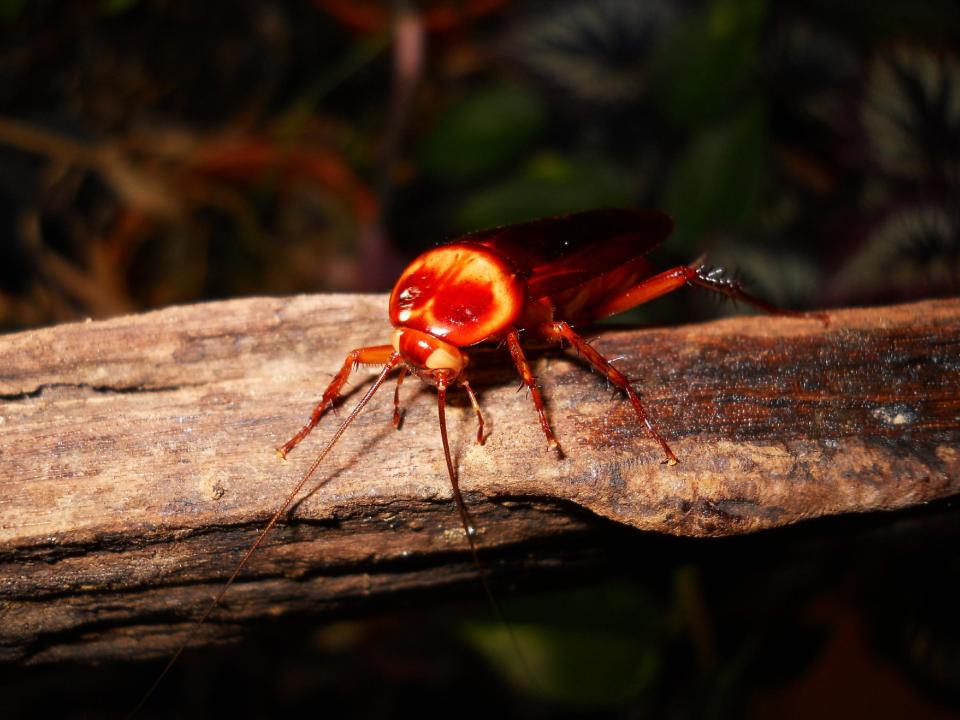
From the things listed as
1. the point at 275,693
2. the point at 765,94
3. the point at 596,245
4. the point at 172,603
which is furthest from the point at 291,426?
the point at 765,94

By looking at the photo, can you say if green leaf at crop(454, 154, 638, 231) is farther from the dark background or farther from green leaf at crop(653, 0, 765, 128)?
green leaf at crop(653, 0, 765, 128)

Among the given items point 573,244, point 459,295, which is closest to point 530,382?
point 459,295

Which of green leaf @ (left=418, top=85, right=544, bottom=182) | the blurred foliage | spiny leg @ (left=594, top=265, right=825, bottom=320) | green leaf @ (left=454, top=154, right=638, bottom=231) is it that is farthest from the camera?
green leaf @ (left=418, top=85, right=544, bottom=182)

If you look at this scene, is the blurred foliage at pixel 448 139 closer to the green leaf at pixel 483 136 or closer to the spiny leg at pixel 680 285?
the green leaf at pixel 483 136

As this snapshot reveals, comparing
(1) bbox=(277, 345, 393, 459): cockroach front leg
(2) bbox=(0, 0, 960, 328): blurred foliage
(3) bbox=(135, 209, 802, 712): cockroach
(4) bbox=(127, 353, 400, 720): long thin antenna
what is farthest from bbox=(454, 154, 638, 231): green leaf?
(4) bbox=(127, 353, 400, 720): long thin antenna

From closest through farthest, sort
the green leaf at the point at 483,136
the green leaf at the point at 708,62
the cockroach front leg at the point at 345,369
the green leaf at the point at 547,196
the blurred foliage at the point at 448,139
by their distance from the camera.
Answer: the cockroach front leg at the point at 345,369
the blurred foliage at the point at 448,139
the green leaf at the point at 708,62
the green leaf at the point at 547,196
the green leaf at the point at 483,136

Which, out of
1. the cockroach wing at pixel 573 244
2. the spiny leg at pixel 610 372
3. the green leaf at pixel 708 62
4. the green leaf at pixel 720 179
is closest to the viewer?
the spiny leg at pixel 610 372

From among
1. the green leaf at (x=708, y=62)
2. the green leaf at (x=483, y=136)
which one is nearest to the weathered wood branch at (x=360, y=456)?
the green leaf at (x=708, y=62)
